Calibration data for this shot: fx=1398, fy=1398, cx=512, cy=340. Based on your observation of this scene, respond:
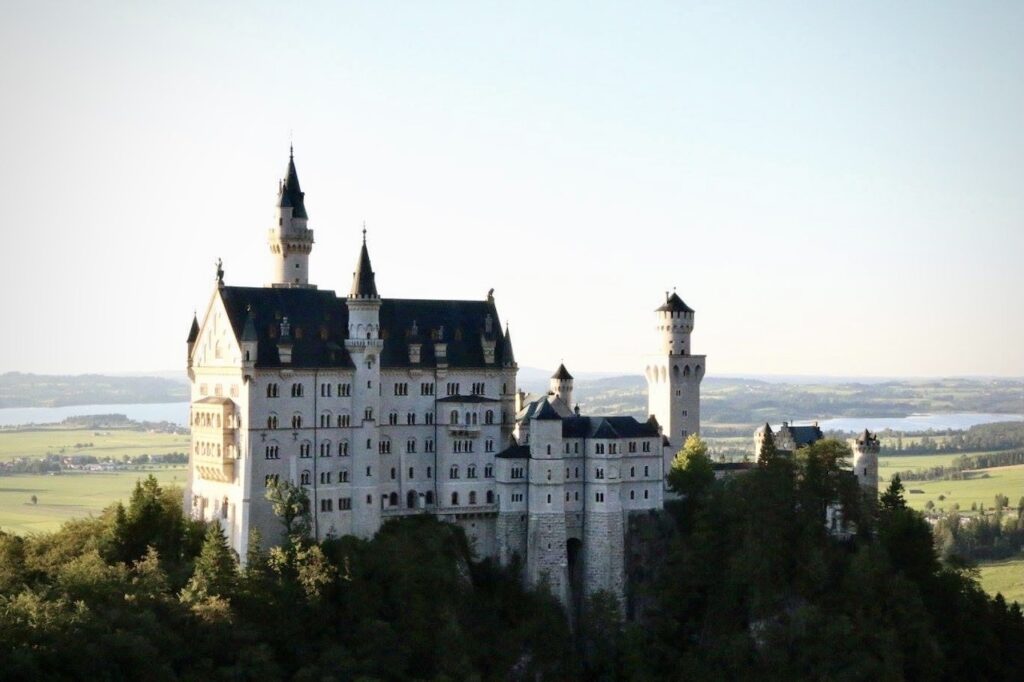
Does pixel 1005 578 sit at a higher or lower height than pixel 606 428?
lower

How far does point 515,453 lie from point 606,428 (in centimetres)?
612

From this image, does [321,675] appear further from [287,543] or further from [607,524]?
[607,524]

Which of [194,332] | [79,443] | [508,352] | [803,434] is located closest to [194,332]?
[194,332]

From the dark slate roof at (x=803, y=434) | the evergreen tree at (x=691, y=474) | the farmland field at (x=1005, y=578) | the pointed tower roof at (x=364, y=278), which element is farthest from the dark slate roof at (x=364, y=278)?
the farmland field at (x=1005, y=578)

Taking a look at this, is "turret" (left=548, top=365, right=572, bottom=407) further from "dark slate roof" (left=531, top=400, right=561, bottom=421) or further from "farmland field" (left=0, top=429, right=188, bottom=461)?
"farmland field" (left=0, top=429, right=188, bottom=461)

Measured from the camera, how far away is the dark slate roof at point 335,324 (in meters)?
83.3

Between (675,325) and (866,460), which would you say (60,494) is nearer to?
(675,325)

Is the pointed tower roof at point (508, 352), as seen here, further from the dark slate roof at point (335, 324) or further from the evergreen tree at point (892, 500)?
the evergreen tree at point (892, 500)

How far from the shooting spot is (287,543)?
8112cm

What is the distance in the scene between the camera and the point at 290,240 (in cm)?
9200

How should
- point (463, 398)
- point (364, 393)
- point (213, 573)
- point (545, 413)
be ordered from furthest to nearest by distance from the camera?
point (463, 398), point (545, 413), point (364, 393), point (213, 573)

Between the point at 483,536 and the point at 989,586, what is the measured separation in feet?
282

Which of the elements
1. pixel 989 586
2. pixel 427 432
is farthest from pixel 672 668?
pixel 989 586

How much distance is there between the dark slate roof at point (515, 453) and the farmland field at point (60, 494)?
3223 centimetres
